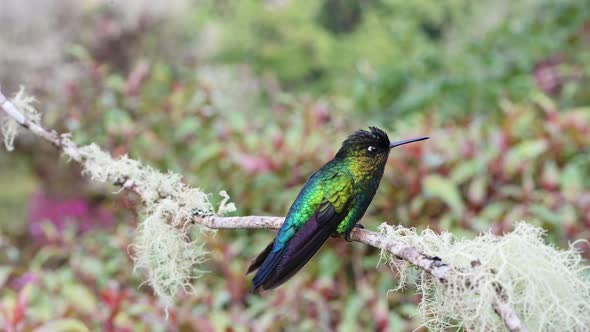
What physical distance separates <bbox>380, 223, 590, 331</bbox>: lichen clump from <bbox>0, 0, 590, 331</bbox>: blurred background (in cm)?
68

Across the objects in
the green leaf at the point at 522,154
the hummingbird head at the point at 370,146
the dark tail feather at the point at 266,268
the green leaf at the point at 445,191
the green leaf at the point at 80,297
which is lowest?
the dark tail feather at the point at 266,268

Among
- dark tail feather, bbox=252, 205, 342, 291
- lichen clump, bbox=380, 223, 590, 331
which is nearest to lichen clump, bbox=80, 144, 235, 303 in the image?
dark tail feather, bbox=252, 205, 342, 291

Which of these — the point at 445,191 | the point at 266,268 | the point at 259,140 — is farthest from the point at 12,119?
the point at 259,140

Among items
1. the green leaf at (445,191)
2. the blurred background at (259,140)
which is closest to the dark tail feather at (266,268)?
the blurred background at (259,140)

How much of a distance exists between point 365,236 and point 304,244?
109mm

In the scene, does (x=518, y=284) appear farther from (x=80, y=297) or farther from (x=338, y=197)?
(x=80, y=297)

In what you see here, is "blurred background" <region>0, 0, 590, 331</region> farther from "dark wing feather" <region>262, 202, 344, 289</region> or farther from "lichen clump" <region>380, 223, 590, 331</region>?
"lichen clump" <region>380, 223, 590, 331</region>

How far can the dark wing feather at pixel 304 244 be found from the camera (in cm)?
98

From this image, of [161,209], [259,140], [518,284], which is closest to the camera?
[518,284]

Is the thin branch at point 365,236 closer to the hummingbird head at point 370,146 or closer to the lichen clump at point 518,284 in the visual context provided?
the lichen clump at point 518,284

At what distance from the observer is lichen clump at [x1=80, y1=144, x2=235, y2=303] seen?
45.1 inches

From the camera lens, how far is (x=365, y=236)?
3.44 ft

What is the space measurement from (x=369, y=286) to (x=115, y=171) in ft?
5.20

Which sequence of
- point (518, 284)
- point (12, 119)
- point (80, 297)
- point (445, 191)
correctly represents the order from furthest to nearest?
1. point (445, 191)
2. point (80, 297)
3. point (12, 119)
4. point (518, 284)
